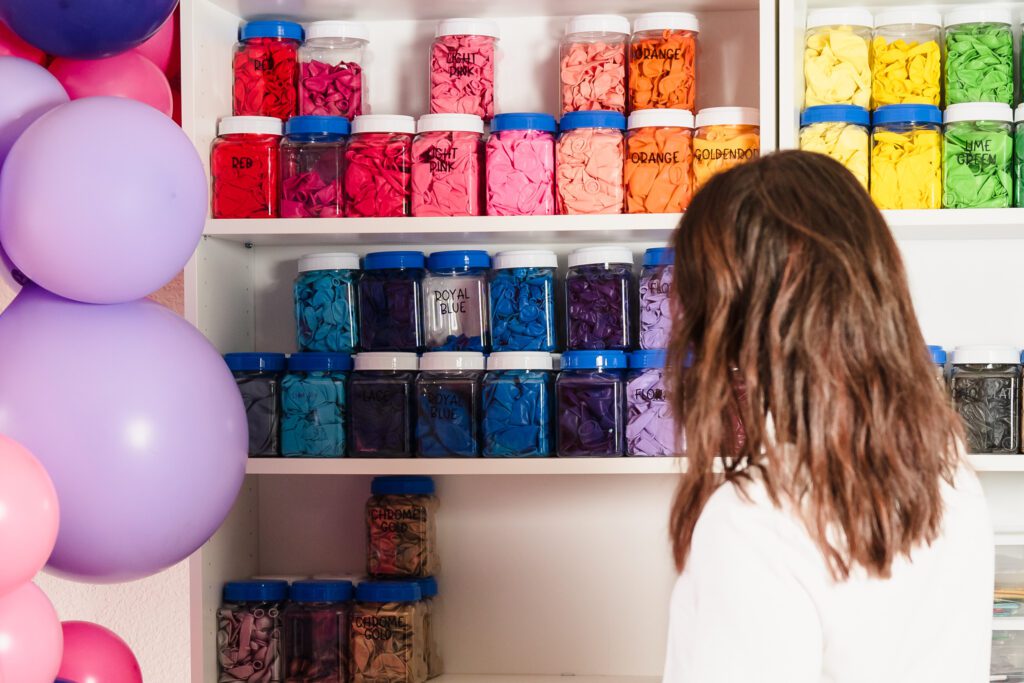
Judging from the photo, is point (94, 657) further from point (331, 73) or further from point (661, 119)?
point (661, 119)

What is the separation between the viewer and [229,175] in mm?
1659

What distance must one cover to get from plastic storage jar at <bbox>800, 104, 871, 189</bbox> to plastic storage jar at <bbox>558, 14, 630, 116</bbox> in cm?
27

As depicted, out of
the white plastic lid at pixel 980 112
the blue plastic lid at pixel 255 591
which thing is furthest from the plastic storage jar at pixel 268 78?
the white plastic lid at pixel 980 112

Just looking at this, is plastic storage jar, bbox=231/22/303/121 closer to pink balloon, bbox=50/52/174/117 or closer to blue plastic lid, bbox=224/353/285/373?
pink balloon, bbox=50/52/174/117

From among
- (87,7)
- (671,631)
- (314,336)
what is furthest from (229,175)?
(671,631)

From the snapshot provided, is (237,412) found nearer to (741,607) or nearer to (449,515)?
(449,515)

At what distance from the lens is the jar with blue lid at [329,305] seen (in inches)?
66.5

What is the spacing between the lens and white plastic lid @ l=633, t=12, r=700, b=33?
1609 mm

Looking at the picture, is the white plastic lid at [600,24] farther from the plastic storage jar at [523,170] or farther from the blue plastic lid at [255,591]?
the blue plastic lid at [255,591]

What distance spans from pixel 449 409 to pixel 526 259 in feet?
0.82

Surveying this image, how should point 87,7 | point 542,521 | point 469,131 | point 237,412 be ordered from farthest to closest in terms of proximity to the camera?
point 542,521 → point 469,131 → point 237,412 → point 87,7

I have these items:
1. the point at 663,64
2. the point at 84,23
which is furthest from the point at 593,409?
the point at 84,23

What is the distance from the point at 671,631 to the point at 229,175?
114 centimetres

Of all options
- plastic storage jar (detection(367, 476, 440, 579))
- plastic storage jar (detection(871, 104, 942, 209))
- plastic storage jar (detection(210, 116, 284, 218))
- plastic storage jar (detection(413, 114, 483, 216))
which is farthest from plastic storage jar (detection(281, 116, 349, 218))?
plastic storage jar (detection(871, 104, 942, 209))
